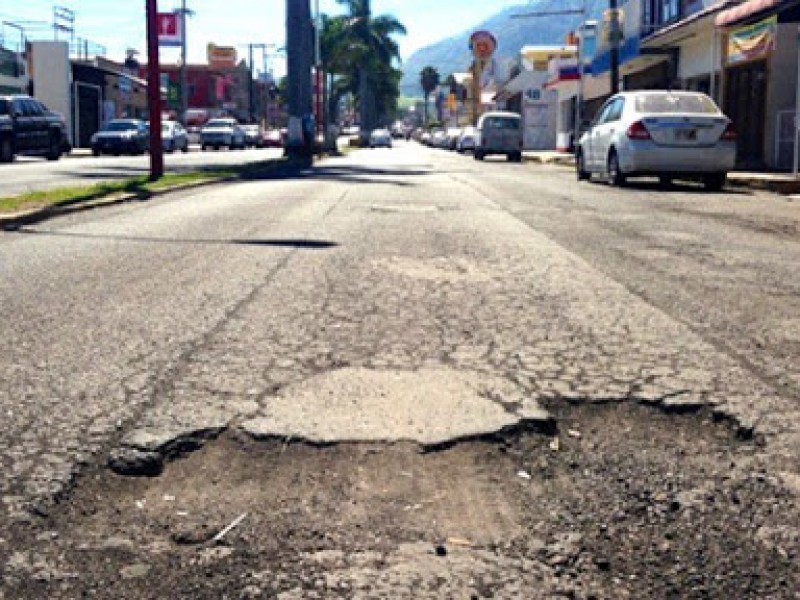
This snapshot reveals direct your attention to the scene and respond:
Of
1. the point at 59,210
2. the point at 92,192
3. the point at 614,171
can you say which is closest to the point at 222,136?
the point at 614,171

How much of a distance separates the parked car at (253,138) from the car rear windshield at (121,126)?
16869 mm

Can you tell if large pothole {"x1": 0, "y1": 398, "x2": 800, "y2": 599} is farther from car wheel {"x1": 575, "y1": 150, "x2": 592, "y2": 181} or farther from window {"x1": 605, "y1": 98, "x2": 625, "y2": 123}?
car wheel {"x1": 575, "y1": 150, "x2": 592, "y2": 181}

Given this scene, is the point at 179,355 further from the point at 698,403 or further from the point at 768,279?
the point at 768,279

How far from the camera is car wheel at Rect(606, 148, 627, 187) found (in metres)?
17.3

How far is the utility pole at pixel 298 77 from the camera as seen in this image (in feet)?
101

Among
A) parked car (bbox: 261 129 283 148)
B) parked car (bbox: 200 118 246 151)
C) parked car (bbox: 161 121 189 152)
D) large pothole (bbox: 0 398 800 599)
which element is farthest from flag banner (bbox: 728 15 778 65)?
parked car (bbox: 261 129 283 148)

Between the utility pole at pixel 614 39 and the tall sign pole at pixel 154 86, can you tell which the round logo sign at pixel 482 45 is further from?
the tall sign pole at pixel 154 86

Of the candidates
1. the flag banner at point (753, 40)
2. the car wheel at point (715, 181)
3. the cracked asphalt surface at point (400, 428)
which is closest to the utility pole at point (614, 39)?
the flag banner at point (753, 40)

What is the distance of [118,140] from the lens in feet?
121

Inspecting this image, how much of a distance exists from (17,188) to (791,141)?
1594cm

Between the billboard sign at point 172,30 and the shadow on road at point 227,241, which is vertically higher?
the billboard sign at point 172,30

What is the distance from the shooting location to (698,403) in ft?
12.7

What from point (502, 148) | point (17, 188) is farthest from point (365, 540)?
point (502, 148)

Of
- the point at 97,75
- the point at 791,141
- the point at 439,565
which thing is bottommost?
the point at 439,565
